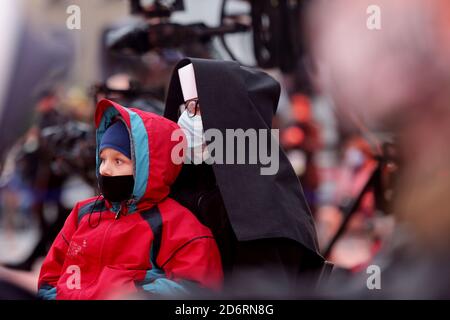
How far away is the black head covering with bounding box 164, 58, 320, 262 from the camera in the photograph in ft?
6.08

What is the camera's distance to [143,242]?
6.07 ft

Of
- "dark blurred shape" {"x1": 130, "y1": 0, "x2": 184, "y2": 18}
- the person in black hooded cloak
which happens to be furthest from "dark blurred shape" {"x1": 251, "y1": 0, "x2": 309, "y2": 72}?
the person in black hooded cloak

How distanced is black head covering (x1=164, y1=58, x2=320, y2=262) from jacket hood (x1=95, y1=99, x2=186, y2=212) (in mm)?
116

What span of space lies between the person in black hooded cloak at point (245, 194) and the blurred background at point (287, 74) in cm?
136

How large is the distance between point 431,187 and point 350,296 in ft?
5.54

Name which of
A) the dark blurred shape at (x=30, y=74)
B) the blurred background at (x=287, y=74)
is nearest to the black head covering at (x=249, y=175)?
the blurred background at (x=287, y=74)

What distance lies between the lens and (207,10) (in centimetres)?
425

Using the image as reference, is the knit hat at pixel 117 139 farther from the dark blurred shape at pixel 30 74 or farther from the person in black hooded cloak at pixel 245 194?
the dark blurred shape at pixel 30 74

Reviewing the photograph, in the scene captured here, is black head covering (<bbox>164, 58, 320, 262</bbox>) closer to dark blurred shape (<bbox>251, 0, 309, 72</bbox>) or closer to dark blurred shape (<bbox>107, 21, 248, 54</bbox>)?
dark blurred shape (<bbox>107, 21, 248, 54</bbox>)

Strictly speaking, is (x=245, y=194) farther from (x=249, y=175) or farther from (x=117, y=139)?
(x=117, y=139)

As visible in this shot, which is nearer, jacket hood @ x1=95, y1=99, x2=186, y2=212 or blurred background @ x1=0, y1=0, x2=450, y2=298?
jacket hood @ x1=95, y1=99, x2=186, y2=212

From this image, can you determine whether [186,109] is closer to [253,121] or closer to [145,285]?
[253,121]

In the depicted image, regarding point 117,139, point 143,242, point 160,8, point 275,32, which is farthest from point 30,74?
point 143,242
